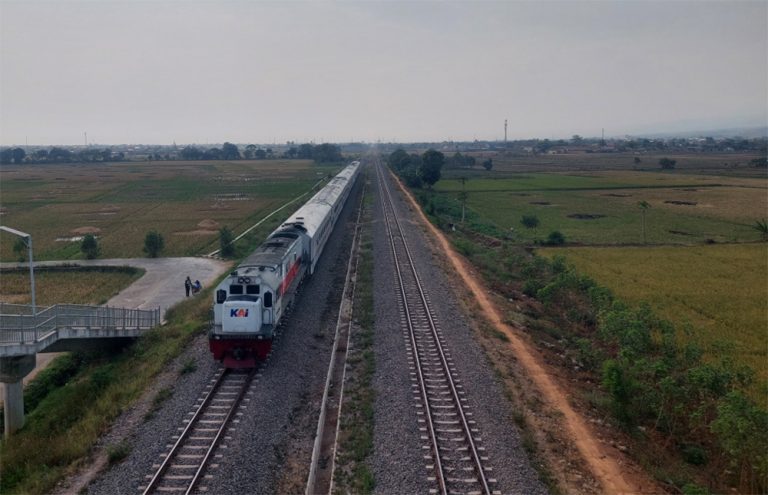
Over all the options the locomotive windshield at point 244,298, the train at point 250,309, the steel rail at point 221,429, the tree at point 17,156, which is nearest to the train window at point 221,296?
the train at point 250,309

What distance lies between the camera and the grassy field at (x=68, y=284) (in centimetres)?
3281

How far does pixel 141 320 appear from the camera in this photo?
80.7 ft

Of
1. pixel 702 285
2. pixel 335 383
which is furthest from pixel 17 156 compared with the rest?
pixel 702 285

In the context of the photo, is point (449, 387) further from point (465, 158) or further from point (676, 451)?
point (465, 158)

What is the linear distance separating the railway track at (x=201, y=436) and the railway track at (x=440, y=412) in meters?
5.21

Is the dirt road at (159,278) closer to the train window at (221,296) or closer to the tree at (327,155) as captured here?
the train window at (221,296)

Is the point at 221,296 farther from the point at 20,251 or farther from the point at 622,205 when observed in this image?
the point at 622,205

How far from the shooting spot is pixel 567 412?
662 inches

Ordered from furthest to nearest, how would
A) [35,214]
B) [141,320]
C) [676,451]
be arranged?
[35,214], [141,320], [676,451]

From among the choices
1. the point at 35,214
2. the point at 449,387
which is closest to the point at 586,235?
the point at 449,387

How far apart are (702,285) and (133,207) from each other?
67.2 metres

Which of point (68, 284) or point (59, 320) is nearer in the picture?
point (59, 320)

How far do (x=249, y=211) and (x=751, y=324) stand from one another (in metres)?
56.2

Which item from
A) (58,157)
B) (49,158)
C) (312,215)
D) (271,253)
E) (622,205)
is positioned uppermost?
(58,157)
